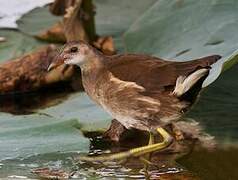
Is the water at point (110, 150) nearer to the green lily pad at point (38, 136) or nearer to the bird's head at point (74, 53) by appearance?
the green lily pad at point (38, 136)

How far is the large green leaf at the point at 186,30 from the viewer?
402cm

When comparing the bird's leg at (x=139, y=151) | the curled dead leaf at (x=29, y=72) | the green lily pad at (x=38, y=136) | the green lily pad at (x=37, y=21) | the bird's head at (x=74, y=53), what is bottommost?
the bird's leg at (x=139, y=151)

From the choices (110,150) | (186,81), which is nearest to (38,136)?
(110,150)

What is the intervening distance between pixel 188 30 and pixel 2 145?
124 cm

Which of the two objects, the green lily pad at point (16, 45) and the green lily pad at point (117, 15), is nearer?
the green lily pad at point (16, 45)

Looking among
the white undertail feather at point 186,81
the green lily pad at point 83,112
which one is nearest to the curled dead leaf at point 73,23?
the green lily pad at point 83,112

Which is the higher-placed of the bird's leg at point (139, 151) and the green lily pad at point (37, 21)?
the green lily pad at point (37, 21)

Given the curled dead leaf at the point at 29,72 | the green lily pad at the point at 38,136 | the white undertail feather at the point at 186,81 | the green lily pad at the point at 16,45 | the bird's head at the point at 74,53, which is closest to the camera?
the white undertail feather at the point at 186,81

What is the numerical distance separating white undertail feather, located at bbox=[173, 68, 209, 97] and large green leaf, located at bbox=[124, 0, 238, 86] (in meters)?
0.30

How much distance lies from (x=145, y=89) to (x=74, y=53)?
436mm

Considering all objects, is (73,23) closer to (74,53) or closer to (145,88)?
Result: (74,53)

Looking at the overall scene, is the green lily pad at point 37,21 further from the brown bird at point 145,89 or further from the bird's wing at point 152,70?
the bird's wing at point 152,70

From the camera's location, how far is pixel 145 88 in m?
3.54

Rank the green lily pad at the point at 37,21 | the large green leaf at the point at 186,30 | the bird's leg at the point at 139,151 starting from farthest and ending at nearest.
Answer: the green lily pad at the point at 37,21
the large green leaf at the point at 186,30
the bird's leg at the point at 139,151
